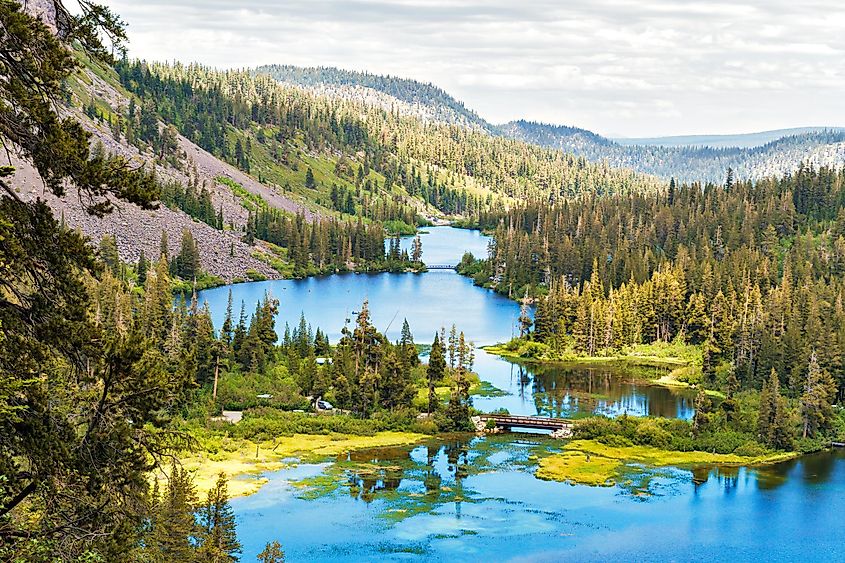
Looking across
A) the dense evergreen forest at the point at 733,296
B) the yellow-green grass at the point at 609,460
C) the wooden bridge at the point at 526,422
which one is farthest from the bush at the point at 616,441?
the dense evergreen forest at the point at 733,296

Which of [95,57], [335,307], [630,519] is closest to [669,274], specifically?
[335,307]

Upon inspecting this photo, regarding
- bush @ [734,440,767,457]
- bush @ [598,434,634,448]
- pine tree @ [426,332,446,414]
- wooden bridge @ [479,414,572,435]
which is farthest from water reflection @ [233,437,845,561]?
pine tree @ [426,332,446,414]

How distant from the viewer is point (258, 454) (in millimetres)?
80188

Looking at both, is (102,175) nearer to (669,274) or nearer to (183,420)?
(183,420)

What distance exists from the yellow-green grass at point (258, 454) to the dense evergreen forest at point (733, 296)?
3622cm

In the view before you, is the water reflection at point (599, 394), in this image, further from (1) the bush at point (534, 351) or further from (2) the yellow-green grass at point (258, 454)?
(2) the yellow-green grass at point (258, 454)

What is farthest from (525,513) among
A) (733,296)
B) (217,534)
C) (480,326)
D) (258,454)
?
(480,326)

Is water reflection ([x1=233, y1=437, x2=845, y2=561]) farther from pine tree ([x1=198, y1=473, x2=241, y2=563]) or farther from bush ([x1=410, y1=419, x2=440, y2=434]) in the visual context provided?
bush ([x1=410, y1=419, x2=440, y2=434])

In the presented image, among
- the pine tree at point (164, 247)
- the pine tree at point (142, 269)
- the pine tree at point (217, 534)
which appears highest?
the pine tree at point (164, 247)

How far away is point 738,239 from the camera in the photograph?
590 feet

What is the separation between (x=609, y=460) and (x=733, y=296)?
191ft

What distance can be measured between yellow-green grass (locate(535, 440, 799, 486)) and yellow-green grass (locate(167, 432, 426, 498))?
508 inches

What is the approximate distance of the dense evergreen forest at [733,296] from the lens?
108500mm

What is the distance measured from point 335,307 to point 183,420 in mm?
82921
